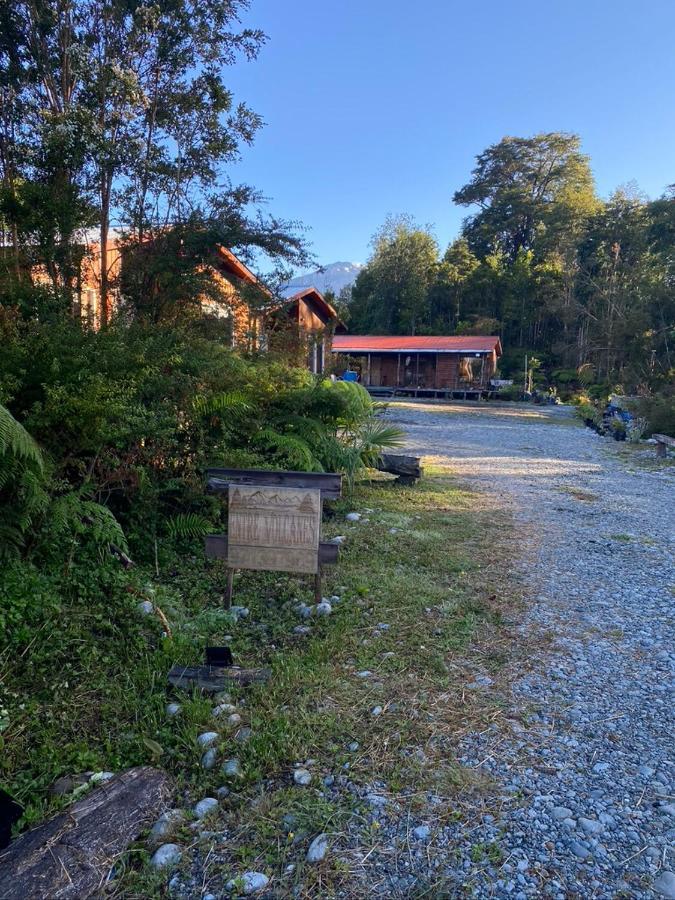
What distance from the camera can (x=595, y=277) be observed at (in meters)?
43.9

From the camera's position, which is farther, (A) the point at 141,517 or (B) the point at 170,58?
(B) the point at 170,58

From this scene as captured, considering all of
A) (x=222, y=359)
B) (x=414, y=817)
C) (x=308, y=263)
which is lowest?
(x=414, y=817)

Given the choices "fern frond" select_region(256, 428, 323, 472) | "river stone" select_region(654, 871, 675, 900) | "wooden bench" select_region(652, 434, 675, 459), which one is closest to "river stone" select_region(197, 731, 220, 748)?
"river stone" select_region(654, 871, 675, 900)

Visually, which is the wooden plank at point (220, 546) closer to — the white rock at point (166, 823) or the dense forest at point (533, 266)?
the white rock at point (166, 823)

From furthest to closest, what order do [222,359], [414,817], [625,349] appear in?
1. [625,349]
2. [222,359]
3. [414,817]

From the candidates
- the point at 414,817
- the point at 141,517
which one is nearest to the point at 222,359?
the point at 141,517

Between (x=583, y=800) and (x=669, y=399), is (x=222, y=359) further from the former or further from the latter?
(x=669, y=399)

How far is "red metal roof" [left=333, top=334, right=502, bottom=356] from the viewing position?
35031 millimetres

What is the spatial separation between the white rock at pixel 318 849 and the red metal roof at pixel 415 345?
3281cm

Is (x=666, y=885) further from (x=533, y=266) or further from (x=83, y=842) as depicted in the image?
(x=533, y=266)

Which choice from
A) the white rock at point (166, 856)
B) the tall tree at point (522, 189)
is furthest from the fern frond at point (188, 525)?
the tall tree at point (522, 189)

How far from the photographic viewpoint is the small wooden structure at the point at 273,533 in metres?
3.96

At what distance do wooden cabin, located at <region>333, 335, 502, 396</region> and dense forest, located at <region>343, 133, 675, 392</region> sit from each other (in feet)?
21.3

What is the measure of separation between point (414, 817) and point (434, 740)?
1.62 ft
